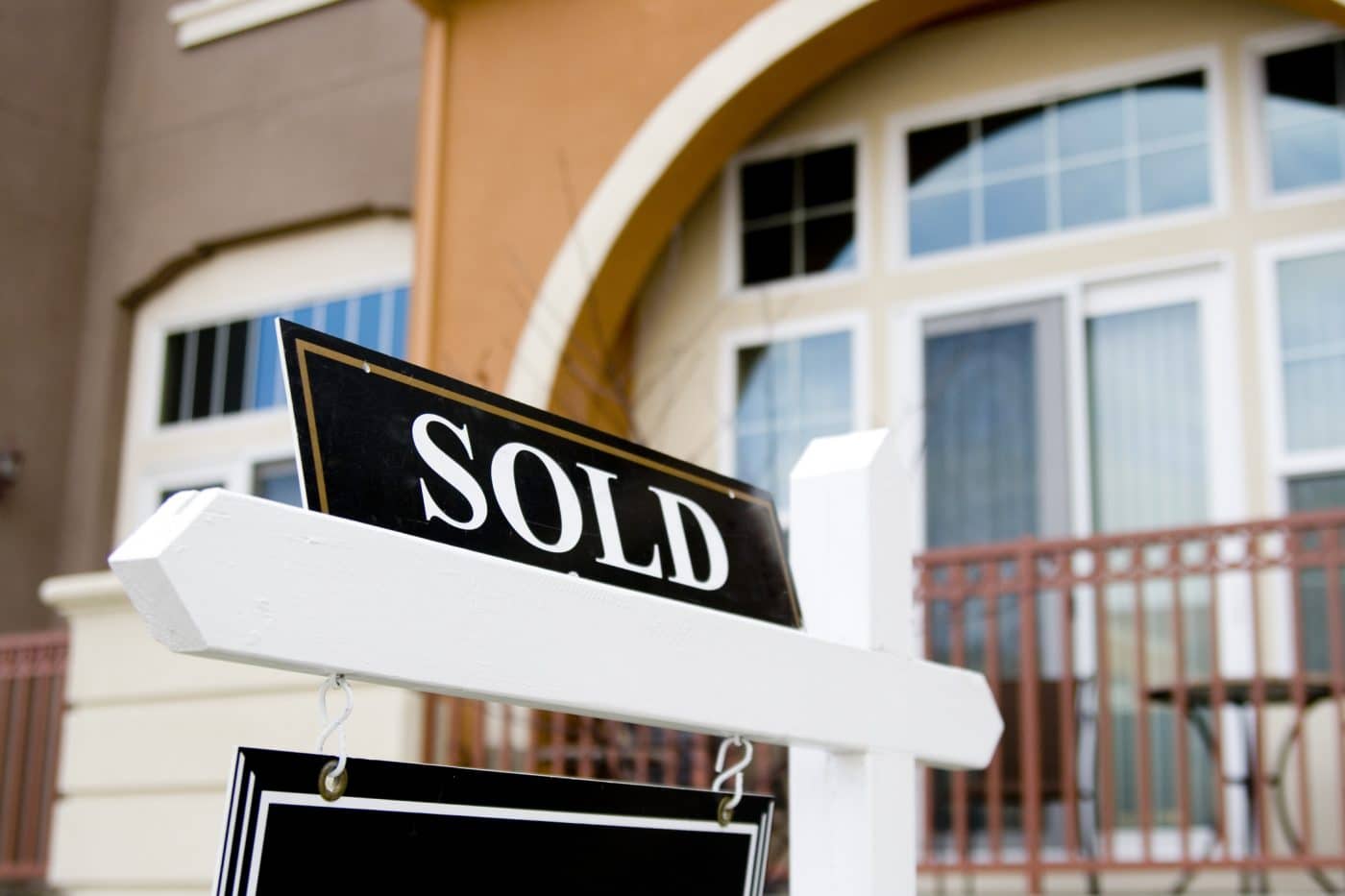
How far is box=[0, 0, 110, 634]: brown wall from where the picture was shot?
31.2ft

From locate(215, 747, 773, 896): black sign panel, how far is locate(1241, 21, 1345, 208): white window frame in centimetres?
564

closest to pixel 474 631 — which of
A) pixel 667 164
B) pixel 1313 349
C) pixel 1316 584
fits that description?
pixel 1316 584

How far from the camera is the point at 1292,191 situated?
6.86 metres

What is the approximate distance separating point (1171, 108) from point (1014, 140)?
2.34 ft

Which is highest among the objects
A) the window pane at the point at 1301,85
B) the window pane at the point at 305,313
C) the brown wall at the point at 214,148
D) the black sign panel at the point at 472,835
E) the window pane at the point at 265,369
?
the brown wall at the point at 214,148

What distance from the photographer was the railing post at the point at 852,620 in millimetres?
1989

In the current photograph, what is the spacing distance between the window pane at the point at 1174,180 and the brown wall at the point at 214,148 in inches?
145

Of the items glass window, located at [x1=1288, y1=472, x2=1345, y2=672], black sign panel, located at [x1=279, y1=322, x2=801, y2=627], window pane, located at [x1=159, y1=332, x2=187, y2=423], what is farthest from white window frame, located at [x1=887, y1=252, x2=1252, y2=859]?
black sign panel, located at [x1=279, y1=322, x2=801, y2=627]

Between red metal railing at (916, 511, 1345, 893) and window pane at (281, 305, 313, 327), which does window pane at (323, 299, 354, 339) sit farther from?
red metal railing at (916, 511, 1345, 893)

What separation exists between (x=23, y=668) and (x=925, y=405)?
14.6 ft

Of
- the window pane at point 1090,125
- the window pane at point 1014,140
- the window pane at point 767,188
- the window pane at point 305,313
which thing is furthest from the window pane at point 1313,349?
the window pane at point 305,313

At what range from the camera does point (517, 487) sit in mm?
1704

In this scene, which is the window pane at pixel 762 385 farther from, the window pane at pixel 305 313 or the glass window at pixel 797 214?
the window pane at pixel 305 313

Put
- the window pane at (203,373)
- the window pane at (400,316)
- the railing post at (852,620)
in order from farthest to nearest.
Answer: the window pane at (203,373)
the window pane at (400,316)
the railing post at (852,620)
